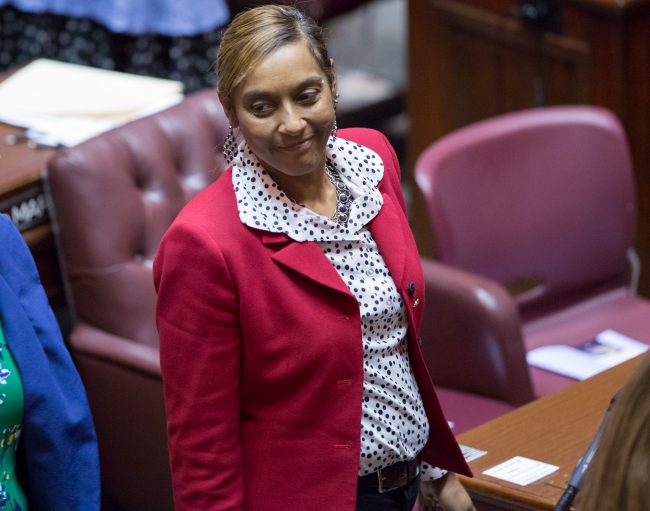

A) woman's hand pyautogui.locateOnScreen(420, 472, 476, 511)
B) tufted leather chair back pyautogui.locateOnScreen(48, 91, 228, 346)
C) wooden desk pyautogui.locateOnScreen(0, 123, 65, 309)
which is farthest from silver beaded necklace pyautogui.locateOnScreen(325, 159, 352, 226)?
wooden desk pyautogui.locateOnScreen(0, 123, 65, 309)

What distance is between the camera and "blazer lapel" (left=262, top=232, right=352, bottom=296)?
1914 mm

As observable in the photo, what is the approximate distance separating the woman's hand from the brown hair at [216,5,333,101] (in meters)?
0.71

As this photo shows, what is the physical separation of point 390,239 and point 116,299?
1.09 metres

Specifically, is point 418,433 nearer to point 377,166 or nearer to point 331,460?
point 331,460

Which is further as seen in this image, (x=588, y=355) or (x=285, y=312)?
(x=588, y=355)

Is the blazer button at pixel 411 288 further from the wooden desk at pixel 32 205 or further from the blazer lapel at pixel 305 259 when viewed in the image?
the wooden desk at pixel 32 205

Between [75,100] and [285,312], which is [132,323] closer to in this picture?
[75,100]

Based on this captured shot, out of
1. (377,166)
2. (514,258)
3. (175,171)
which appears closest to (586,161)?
(514,258)

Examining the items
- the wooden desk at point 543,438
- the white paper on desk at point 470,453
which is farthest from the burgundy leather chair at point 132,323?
the white paper on desk at point 470,453

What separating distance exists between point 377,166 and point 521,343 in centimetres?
93

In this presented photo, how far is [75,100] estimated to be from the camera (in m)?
3.41

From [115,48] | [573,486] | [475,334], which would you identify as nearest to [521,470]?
[573,486]

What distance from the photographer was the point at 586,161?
3367mm

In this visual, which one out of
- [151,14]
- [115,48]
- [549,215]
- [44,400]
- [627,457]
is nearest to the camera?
[627,457]
